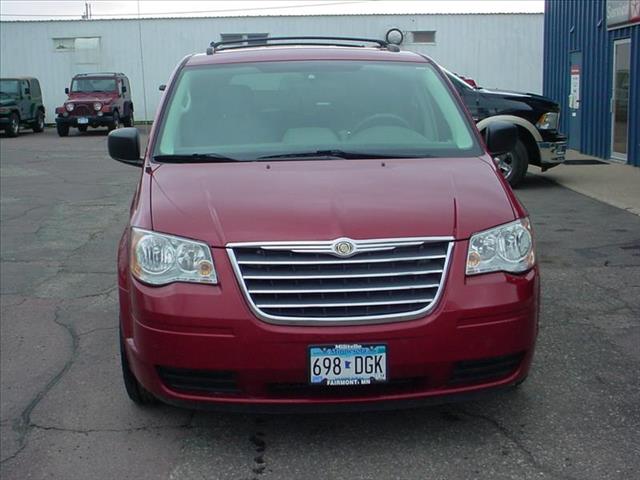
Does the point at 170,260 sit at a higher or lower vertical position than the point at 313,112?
lower

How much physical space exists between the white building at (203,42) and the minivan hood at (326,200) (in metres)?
28.3

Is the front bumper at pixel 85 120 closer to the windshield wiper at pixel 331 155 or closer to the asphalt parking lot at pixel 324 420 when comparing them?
the asphalt parking lot at pixel 324 420

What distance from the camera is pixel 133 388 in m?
4.15

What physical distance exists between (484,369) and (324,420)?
0.90 metres

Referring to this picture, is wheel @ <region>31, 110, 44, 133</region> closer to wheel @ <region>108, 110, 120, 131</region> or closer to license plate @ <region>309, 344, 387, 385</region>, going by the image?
wheel @ <region>108, 110, 120, 131</region>

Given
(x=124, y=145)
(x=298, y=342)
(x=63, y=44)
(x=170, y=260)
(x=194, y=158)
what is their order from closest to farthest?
(x=298, y=342), (x=170, y=260), (x=194, y=158), (x=124, y=145), (x=63, y=44)

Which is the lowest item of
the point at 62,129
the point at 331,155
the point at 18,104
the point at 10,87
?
the point at 62,129

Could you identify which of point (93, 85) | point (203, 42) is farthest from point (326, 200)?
point (203, 42)

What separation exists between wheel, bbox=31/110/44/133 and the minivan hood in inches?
1079

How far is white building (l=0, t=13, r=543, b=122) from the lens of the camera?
104ft

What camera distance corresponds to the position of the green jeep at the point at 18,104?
2678 cm

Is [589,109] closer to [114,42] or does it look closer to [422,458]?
[422,458]

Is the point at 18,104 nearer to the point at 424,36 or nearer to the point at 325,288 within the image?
the point at 424,36

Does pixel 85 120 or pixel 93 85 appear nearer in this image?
pixel 85 120
